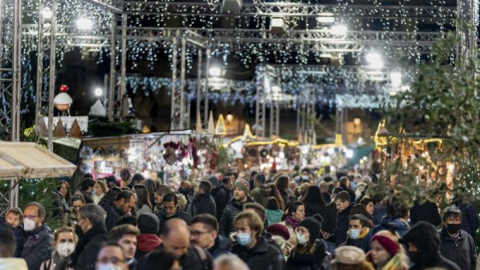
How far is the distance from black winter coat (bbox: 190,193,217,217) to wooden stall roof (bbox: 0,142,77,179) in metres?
3.29

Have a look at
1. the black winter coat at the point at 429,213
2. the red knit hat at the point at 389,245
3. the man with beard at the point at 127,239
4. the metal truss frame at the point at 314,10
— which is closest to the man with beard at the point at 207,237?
the man with beard at the point at 127,239

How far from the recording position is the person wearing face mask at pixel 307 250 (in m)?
12.4

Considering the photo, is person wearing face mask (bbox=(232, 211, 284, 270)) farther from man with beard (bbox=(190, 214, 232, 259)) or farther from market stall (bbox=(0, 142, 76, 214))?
market stall (bbox=(0, 142, 76, 214))

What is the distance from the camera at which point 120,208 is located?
15.8 meters

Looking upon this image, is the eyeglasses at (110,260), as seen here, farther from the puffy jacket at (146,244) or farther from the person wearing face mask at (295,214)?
the person wearing face mask at (295,214)

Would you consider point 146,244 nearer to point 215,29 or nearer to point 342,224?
point 342,224

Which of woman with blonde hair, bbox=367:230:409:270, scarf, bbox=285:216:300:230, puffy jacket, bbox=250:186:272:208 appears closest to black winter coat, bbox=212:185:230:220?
puffy jacket, bbox=250:186:272:208

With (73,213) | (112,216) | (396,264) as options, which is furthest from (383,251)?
(73,213)

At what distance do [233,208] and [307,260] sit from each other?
4611 millimetres

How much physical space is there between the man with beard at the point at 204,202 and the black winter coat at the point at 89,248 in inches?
Answer: 269

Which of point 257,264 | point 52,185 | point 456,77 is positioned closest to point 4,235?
point 257,264

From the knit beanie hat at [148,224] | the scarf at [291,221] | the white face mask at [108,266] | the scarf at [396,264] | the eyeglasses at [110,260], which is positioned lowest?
the scarf at [291,221]

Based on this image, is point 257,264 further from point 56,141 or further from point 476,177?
point 56,141

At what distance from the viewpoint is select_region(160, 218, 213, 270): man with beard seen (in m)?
9.46
